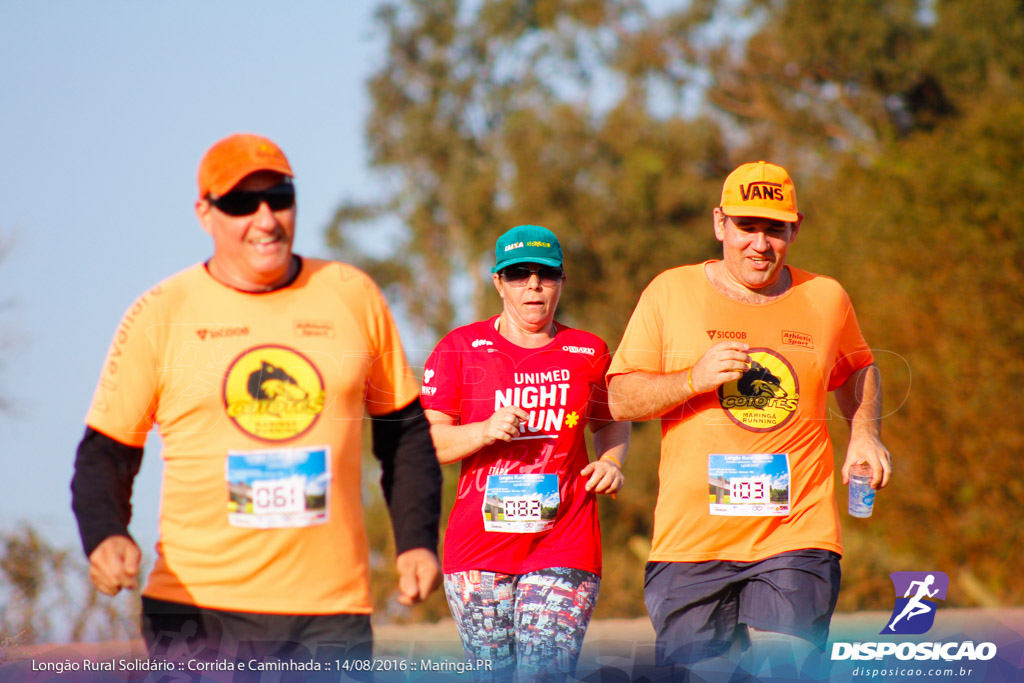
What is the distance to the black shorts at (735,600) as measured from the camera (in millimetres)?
4750

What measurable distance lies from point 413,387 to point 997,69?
20.0 metres

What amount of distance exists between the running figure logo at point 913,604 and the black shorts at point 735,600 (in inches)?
12.7

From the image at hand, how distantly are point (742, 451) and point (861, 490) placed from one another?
573mm

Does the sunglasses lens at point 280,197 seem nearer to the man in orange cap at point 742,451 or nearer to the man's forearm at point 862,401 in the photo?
the man in orange cap at point 742,451

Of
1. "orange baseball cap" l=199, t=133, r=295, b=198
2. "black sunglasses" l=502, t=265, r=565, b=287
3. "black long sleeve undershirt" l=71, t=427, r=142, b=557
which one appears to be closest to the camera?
"black long sleeve undershirt" l=71, t=427, r=142, b=557

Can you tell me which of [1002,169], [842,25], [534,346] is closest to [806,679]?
[534,346]

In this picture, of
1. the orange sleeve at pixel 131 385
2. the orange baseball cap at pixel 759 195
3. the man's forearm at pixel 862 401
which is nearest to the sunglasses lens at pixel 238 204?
the orange sleeve at pixel 131 385

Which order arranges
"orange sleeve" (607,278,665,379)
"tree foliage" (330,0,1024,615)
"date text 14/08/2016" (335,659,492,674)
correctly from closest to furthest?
"date text 14/08/2016" (335,659,492,674) → "orange sleeve" (607,278,665,379) → "tree foliage" (330,0,1024,615)

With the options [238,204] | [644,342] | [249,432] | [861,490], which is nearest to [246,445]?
[249,432]

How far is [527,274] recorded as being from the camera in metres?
5.05

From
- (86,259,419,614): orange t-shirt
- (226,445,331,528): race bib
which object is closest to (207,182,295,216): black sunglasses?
(86,259,419,614): orange t-shirt

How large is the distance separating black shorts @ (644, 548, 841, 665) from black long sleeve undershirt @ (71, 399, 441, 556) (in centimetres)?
146

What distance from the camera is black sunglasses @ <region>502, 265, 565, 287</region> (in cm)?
505

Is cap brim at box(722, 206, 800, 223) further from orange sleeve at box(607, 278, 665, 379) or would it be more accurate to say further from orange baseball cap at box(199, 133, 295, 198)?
orange baseball cap at box(199, 133, 295, 198)
